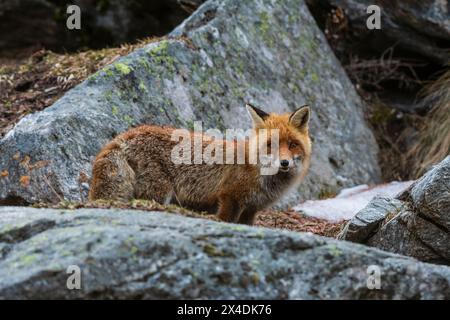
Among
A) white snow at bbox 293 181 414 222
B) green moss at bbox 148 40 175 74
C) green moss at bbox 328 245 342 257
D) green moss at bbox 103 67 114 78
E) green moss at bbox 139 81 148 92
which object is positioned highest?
green moss at bbox 148 40 175 74

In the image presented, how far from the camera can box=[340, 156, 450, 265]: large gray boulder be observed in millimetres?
7078

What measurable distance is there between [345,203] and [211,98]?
2600 mm

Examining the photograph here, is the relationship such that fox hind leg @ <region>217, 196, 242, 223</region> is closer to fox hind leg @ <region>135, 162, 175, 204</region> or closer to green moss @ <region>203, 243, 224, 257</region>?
fox hind leg @ <region>135, 162, 175, 204</region>

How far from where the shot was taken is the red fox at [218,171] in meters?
8.26

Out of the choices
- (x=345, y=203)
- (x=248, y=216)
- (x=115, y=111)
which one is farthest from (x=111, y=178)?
(x=345, y=203)

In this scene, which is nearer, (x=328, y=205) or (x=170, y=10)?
(x=328, y=205)

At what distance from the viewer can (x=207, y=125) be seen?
426 inches

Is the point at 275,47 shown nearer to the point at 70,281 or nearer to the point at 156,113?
the point at 156,113

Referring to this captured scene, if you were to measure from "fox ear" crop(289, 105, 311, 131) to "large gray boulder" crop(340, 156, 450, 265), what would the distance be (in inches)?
60.0

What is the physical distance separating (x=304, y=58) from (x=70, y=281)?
8872mm

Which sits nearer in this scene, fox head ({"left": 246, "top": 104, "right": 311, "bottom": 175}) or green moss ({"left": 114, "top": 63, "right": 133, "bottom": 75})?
fox head ({"left": 246, "top": 104, "right": 311, "bottom": 175})

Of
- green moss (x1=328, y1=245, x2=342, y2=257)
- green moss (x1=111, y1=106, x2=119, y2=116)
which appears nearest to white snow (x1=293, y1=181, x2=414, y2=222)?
green moss (x1=111, y1=106, x2=119, y2=116)

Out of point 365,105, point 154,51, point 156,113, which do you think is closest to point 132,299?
point 156,113

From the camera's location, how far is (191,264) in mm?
5152
